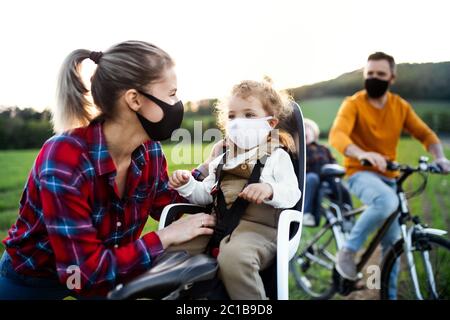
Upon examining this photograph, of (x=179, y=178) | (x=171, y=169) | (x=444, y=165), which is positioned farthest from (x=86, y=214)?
(x=171, y=169)

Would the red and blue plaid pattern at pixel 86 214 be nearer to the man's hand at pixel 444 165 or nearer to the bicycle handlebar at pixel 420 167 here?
the bicycle handlebar at pixel 420 167

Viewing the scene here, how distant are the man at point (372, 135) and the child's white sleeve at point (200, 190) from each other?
1.65 m

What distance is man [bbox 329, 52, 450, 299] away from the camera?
3500mm

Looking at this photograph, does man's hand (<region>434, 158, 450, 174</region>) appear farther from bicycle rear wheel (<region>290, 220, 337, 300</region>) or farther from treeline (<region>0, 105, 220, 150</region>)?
treeline (<region>0, 105, 220, 150</region>)

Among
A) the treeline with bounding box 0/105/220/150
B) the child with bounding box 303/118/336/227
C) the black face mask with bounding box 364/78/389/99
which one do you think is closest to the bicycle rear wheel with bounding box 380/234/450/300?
the child with bounding box 303/118/336/227

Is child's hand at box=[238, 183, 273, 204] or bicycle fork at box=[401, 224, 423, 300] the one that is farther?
bicycle fork at box=[401, 224, 423, 300]

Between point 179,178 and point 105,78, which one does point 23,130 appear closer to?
point 179,178

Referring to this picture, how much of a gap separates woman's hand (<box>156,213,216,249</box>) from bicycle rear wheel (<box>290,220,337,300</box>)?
2.67 meters

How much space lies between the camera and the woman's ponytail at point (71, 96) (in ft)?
5.67

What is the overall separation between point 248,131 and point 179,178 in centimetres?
31

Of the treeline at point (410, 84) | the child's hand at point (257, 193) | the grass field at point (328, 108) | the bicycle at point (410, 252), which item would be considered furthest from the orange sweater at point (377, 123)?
the grass field at point (328, 108)

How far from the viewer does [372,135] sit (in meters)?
3.70

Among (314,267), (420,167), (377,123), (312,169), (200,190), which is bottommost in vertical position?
(314,267)
